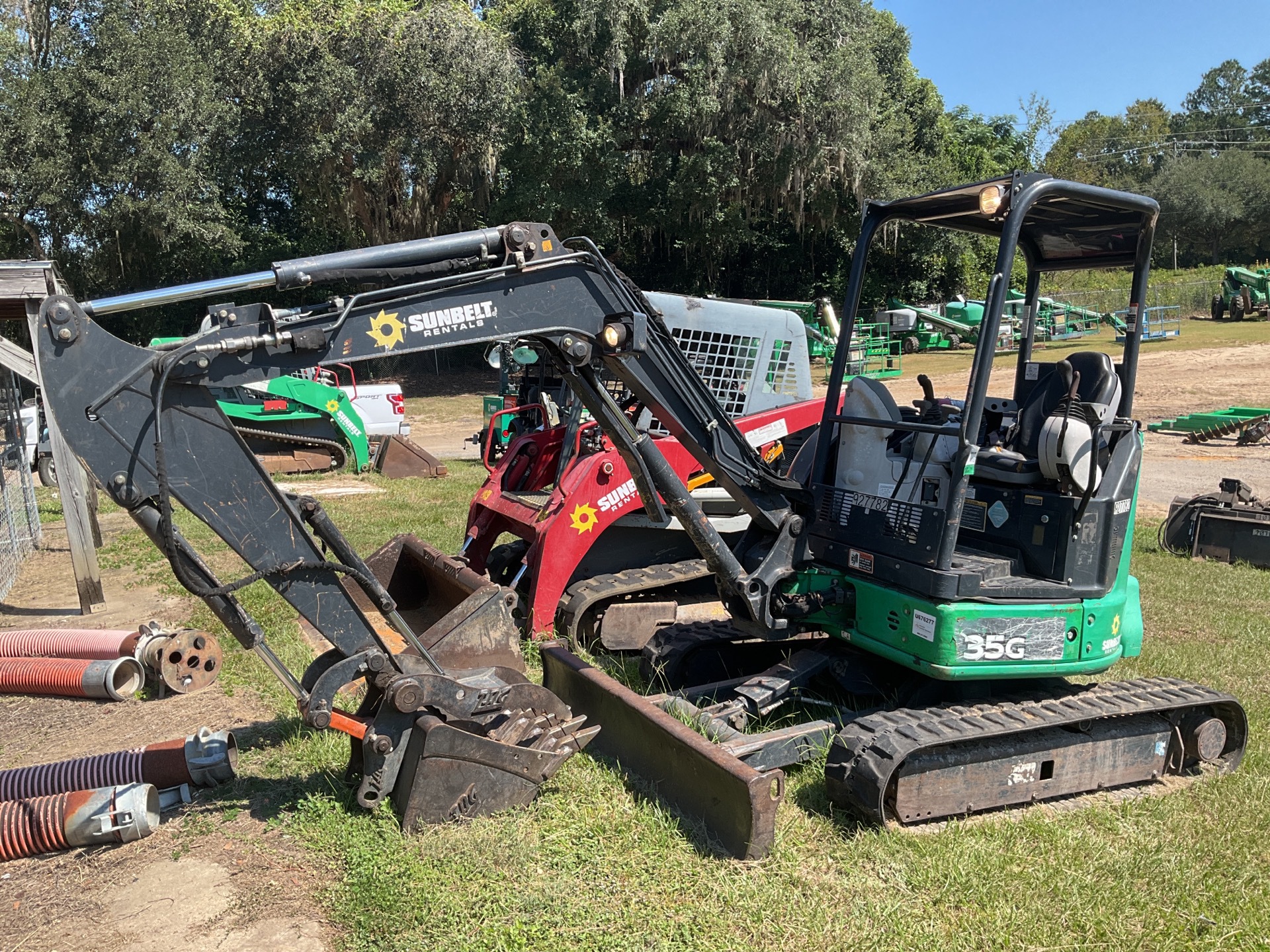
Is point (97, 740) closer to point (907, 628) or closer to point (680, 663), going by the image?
point (680, 663)

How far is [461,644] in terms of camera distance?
5.57 m

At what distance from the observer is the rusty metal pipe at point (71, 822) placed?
4398 millimetres

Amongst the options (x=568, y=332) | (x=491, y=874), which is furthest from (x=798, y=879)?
(x=568, y=332)

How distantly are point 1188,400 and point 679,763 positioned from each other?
20.2 m

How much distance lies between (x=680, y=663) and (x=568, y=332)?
2.37 m

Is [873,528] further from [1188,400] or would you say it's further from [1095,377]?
[1188,400]

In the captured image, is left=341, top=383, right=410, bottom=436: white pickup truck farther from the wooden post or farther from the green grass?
the green grass

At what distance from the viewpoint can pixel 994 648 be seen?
4684mm

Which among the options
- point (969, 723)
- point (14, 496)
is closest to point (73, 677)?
point (969, 723)

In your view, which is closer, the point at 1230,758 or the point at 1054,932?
the point at 1054,932

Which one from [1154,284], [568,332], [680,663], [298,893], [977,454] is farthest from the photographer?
[1154,284]

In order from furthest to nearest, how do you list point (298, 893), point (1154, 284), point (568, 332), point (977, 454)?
point (1154, 284) → point (977, 454) → point (568, 332) → point (298, 893)

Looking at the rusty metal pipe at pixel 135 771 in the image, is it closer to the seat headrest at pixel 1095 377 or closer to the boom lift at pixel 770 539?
the boom lift at pixel 770 539

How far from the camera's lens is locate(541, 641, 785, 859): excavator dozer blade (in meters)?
4.07
